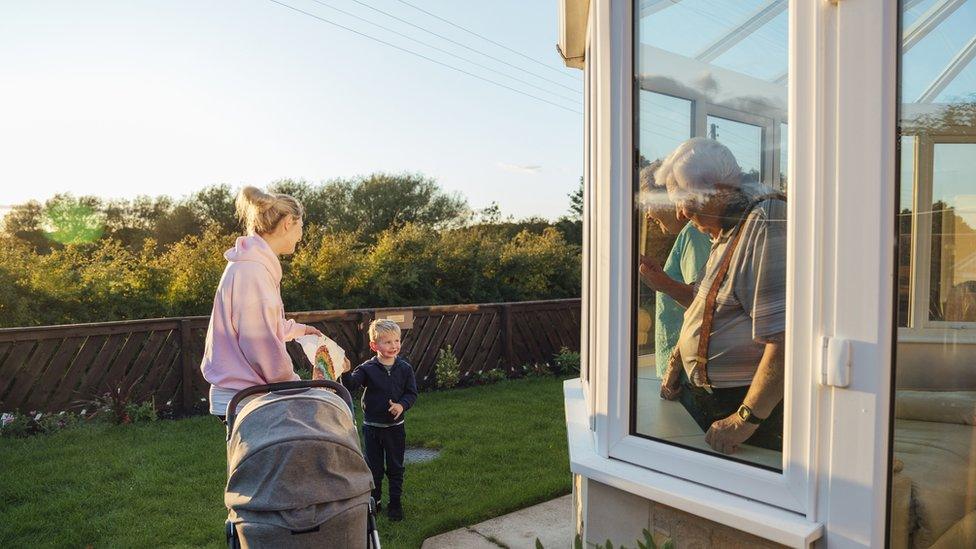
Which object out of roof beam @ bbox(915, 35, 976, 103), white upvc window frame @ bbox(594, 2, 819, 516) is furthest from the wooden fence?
roof beam @ bbox(915, 35, 976, 103)

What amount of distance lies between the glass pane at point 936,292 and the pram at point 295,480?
179cm

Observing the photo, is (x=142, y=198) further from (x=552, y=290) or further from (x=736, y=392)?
(x=736, y=392)

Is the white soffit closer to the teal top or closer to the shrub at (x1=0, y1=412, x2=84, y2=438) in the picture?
the teal top

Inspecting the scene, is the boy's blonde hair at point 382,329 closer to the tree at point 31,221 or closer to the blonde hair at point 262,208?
the blonde hair at point 262,208

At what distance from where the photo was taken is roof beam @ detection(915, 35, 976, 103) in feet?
5.89

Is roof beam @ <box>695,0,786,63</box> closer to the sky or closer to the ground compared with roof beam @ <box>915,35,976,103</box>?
closer to the sky

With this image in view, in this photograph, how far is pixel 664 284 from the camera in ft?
8.21

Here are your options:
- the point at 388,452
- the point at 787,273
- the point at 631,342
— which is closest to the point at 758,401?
the point at 787,273

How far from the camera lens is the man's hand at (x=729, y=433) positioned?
2230mm

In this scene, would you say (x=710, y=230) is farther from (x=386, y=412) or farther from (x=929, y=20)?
(x=386, y=412)

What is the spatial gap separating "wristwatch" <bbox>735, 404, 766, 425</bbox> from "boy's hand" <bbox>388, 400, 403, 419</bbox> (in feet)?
8.61

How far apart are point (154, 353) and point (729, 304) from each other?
6.90 metres

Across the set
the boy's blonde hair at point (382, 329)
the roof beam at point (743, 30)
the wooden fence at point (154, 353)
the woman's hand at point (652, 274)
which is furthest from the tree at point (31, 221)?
the roof beam at point (743, 30)

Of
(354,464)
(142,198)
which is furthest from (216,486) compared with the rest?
(142,198)
